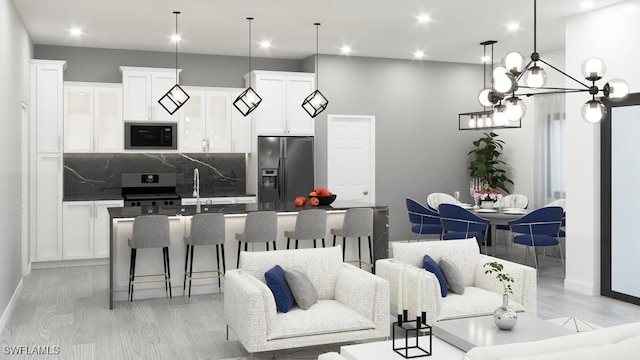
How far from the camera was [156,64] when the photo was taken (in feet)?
29.6

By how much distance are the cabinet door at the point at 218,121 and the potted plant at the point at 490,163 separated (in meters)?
3.99

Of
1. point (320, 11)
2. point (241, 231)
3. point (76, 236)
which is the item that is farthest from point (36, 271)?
point (320, 11)

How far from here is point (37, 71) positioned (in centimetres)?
799

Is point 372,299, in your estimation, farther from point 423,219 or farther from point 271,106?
point 271,106

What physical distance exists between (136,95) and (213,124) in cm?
114

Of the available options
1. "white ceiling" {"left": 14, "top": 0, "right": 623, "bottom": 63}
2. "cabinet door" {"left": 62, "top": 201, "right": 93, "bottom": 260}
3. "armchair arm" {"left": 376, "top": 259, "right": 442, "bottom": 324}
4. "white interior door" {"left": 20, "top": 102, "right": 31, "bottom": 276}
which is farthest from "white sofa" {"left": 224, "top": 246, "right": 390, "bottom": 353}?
"cabinet door" {"left": 62, "top": 201, "right": 93, "bottom": 260}

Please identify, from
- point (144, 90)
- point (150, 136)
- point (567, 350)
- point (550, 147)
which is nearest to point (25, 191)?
point (150, 136)

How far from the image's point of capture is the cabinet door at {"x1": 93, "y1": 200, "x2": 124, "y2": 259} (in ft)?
27.1

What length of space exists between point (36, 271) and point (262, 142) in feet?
11.1

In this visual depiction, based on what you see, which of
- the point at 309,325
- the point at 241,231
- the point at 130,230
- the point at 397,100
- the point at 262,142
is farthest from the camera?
the point at 397,100

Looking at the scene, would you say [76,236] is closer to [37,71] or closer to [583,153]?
[37,71]

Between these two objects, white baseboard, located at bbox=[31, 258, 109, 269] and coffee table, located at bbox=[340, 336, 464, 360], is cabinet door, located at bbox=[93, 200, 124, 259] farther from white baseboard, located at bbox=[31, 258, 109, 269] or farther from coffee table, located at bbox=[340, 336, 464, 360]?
coffee table, located at bbox=[340, 336, 464, 360]

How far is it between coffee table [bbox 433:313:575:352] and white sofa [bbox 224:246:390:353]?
523 mm

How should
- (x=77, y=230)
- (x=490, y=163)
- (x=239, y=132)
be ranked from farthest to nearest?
(x=490, y=163), (x=239, y=132), (x=77, y=230)
